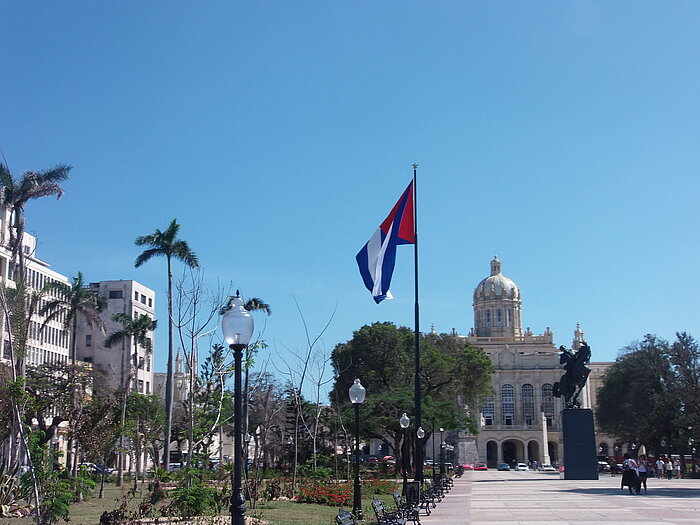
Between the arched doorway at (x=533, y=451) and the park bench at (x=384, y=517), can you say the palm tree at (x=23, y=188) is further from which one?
the arched doorway at (x=533, y=451)

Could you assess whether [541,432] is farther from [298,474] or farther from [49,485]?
[49,485]

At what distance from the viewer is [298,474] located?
43.6 m

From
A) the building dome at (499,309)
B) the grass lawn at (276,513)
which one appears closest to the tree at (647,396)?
the grass lawn at (276,513)

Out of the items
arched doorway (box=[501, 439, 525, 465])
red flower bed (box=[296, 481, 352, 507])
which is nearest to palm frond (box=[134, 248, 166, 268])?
red flower bed (box=[296, 481, 352, 507])

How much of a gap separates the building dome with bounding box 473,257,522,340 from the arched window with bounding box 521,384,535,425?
14251 mm

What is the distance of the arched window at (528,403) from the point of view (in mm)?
128125

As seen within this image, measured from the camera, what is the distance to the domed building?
122500 millimetres

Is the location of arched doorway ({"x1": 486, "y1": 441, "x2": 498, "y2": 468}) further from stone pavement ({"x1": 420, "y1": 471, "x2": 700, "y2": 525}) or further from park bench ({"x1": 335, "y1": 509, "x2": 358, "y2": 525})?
park bench ({"x1": 335, "y1": 509, "x2": 358, "y2": 525})

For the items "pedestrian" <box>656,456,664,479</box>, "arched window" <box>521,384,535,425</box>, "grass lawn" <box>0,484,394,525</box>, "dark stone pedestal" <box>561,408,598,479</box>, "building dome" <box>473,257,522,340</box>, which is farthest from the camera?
"building dome" <box>473,257,522,340</box>

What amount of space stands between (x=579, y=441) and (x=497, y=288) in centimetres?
10133

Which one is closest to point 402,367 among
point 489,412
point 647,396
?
point 647,396

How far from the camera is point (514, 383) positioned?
423 ft

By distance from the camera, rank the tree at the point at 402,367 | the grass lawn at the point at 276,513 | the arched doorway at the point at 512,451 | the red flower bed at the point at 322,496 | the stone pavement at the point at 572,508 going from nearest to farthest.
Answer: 1. the stone pavement at the point at 572,508
2. the grass lawn at the point at 276,513
3. the red flower bed at the point at 322,496
4. the tree at the point at 402,367
5. the arched doorway at the point at 512,451

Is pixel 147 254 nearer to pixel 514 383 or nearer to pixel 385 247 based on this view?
pixel 385 247
